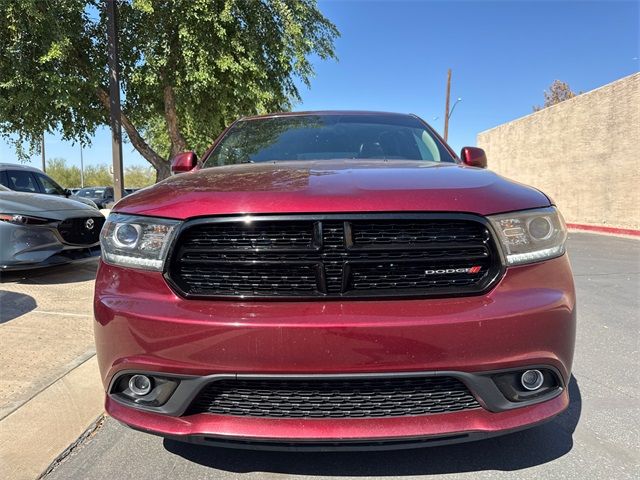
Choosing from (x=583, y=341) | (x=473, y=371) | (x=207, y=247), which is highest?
(x=207, y=247)

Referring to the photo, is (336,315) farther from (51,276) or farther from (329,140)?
(51,276)

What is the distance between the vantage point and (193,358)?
1843 mm

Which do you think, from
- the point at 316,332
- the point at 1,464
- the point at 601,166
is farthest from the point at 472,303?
the point at 601,166

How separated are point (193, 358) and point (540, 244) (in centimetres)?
145

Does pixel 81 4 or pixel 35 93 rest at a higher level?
pixel 81 4

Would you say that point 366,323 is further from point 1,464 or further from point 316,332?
point 1,464

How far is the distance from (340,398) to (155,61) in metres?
9.34

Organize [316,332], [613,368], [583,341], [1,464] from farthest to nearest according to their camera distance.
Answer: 1. [583,341]
2. [613,368]
3. [1,464]
4. [316,332]

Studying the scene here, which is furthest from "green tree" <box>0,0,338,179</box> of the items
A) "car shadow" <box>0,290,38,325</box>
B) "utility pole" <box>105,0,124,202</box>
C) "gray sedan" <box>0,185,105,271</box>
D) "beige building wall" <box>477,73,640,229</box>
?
"beige building wall" <box>477,73,640,229</box>

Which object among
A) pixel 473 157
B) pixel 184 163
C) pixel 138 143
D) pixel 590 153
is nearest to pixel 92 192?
pixel 138 143

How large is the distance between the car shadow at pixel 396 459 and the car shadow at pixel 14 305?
2.83 metres

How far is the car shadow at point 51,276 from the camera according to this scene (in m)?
5.96

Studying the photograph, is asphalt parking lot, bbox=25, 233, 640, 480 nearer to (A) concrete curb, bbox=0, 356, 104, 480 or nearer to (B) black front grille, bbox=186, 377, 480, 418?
(A) concrete curb, bbox=0, 356, 104, 480


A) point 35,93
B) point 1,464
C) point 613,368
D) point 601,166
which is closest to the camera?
point 1,464
